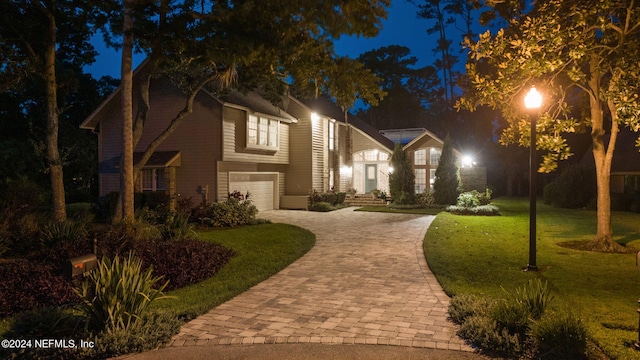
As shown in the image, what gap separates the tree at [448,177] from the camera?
83.8 feet

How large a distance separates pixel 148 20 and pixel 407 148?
21173 mm

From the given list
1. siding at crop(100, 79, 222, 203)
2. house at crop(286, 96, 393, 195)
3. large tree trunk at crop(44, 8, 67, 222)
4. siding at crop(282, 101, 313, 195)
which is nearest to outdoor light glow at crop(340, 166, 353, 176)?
house at crop(286, 96, 393, 195)

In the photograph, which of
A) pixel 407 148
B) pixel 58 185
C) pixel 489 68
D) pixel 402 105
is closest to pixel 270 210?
pixel 407 148

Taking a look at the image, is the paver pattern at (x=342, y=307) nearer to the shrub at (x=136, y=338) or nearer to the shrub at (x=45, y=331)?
the shrub at (x=136, y=338)

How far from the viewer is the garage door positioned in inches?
896

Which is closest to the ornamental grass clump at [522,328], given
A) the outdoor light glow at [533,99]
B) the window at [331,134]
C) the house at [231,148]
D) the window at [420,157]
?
the outdoor light glow at [533,99]

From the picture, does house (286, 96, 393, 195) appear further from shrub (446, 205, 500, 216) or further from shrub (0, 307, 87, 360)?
shrub (0, 307, 87, 360)

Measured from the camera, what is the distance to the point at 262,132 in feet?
75.6

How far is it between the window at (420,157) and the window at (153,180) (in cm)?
1765

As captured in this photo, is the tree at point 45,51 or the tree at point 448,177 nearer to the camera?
the tree at point 45,51

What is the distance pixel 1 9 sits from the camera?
13.1 m

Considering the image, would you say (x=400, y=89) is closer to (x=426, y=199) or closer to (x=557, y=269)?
(x=426, y=199)

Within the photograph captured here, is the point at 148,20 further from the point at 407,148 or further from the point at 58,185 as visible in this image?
the point at 407,148

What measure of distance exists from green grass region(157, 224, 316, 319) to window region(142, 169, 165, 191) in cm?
736
